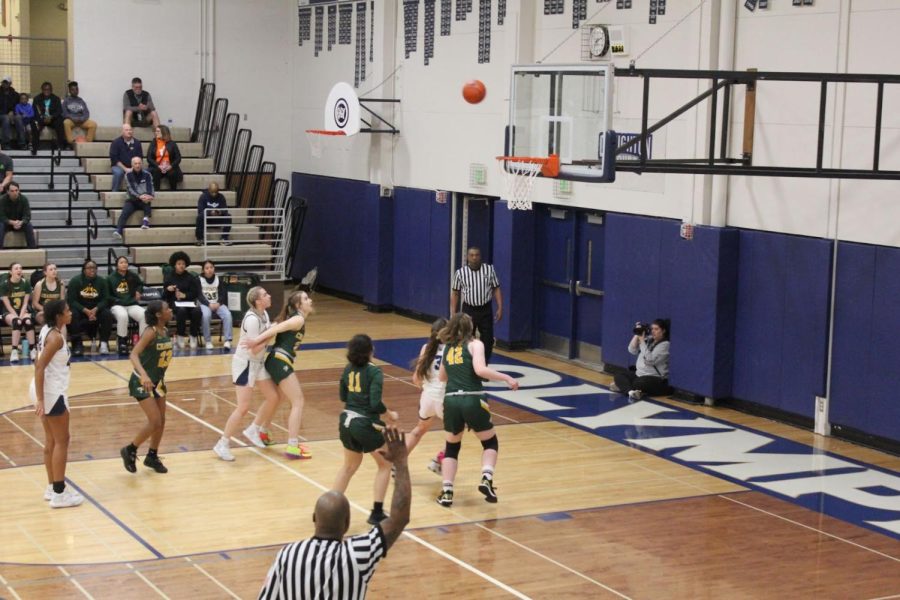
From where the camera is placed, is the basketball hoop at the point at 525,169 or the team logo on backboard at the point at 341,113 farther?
the team logo on backboard at the point at 341,113

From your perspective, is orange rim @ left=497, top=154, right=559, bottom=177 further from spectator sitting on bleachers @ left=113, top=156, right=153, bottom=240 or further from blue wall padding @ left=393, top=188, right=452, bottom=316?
spectator sitting on bleachers @ left=113, top=156, right=153, bottom=240

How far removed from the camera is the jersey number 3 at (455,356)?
1090cm

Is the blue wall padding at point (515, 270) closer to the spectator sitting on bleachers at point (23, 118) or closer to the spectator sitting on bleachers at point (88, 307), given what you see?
the spectator sitting on bleachers at point (88, 307)

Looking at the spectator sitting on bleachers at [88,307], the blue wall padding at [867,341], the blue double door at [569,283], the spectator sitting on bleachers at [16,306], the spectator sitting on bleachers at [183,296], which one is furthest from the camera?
the spectator sitting on bleachers at [183,296]

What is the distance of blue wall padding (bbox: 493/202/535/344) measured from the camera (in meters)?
19.6

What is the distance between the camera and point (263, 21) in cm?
2680

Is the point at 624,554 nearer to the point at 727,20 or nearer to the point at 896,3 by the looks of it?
the point at 896,3

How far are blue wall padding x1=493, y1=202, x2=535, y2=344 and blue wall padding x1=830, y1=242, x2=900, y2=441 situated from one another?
6331 mm

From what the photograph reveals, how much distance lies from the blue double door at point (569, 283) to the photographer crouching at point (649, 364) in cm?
163

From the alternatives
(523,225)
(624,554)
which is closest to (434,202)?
(523,225)

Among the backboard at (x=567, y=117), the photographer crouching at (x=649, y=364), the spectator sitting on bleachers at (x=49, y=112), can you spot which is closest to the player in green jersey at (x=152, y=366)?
the backboard at (x=567, y=117)

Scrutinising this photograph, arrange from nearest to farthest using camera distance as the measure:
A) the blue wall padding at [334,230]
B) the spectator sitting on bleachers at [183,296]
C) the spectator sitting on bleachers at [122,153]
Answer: the spectator sitting on bleachers at [183,296] < the spectator sitting on bleachers at [122,153] < the blue wall padding at [334,230]

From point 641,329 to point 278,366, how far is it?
6.04 metres

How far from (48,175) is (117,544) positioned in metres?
15.2
